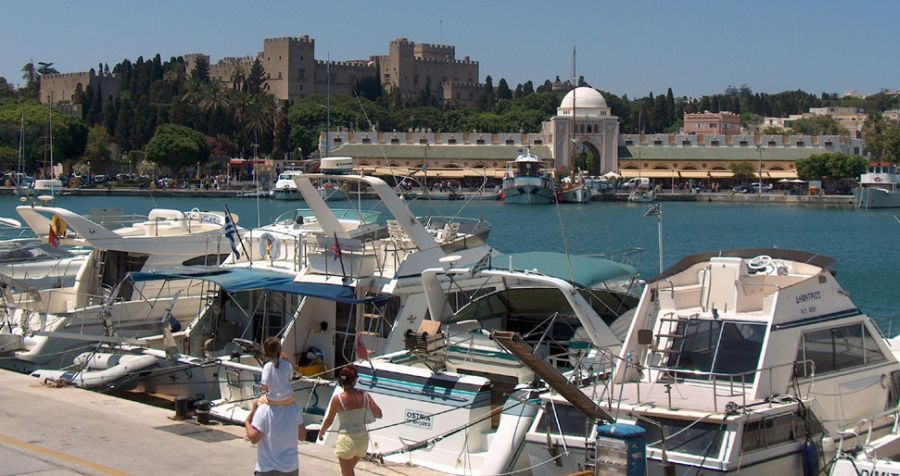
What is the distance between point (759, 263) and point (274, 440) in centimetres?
663

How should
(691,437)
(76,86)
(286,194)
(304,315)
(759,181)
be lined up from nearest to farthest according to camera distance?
1. (691,437)
2. (304,315)
3. (286,194)
4. (759,181)
5. (76,86)

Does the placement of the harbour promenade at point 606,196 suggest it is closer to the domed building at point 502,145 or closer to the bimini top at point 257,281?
the domed building at point 502,145

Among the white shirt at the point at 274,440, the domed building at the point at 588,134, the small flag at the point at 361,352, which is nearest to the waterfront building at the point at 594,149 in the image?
the domed building at the point at 588,134

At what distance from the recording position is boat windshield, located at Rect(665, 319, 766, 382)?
11.8 metres

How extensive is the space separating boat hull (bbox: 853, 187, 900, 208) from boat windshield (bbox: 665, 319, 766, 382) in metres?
90.5

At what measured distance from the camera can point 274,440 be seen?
862cm

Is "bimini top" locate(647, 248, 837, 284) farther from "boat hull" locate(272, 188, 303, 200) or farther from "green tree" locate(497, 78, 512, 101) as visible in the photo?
"green tree" locate(497, 78, 512, 101)

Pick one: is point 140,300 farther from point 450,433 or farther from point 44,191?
point 44,191

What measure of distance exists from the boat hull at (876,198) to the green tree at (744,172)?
2498 centimetres

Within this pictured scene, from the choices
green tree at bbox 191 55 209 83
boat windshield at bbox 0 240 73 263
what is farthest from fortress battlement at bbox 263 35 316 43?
boat windshield at bbox 0 240 73 263

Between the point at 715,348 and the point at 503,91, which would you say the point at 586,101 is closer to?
the point at 503,91

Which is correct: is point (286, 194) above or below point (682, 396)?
below

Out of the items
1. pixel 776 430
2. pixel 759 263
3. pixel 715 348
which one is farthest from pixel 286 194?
pixel 776 430

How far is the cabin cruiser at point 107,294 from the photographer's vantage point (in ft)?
60.5
